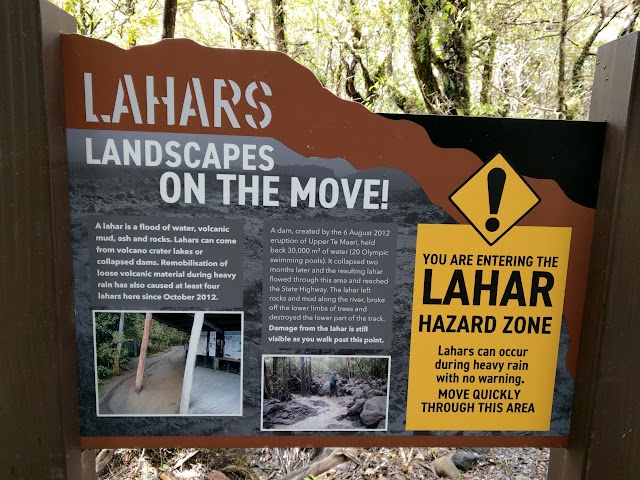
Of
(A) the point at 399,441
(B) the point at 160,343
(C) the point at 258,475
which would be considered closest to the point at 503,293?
(A) the point at 399,441

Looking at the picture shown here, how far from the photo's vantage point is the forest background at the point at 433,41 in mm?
5461

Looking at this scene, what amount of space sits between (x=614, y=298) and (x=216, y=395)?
1600mm

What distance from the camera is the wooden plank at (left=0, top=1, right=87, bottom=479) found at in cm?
152

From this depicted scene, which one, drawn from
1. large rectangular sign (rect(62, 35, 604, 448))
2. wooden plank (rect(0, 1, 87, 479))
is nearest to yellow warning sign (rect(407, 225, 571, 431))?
large rectangular sign (rect(62, 35, 604, 448))

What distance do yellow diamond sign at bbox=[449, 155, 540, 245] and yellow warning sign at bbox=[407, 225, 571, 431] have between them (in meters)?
0.05

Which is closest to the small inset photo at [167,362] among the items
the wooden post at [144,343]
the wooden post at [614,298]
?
the wooden post at [144,343]

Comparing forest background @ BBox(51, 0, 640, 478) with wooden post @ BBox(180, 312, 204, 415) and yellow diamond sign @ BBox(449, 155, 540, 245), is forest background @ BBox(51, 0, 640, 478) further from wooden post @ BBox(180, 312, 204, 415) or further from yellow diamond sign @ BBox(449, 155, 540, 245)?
yellow diamond sign @ BBox(449, 155, 540, 245)

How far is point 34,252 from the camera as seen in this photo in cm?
158

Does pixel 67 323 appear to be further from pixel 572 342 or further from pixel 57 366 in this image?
pixel 572 342

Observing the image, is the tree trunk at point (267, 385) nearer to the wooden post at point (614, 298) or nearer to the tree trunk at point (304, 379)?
the tree trunk at point (304, 379)

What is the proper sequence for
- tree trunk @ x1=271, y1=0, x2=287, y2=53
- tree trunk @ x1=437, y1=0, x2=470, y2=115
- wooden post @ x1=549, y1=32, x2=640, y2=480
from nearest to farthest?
wooden post @ x1=549, y1=32, x2=640, y2=480 → tree trunk @ x1=437, y1=0, x2=470, y2=115 → tree trunk @ x1=271, y1=0, x2=287, y2=53

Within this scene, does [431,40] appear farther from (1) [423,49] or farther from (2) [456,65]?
(2) [456,65]

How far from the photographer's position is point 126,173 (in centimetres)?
173

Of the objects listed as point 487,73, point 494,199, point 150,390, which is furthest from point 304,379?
point 487,73
